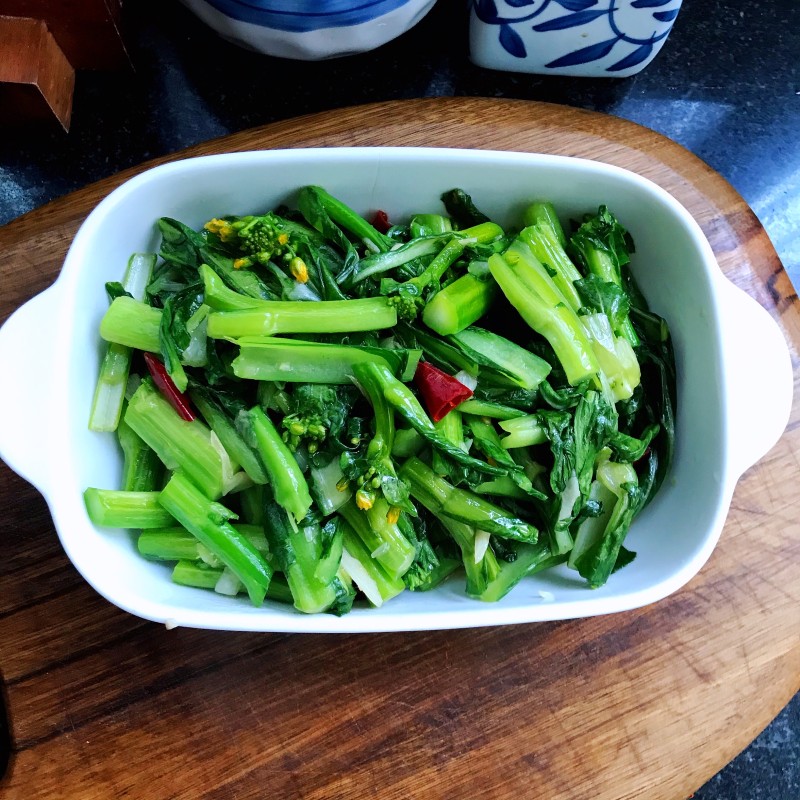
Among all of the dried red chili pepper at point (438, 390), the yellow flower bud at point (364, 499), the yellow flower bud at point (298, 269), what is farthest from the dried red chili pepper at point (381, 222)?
the yellow flower bud at point (364, 499)

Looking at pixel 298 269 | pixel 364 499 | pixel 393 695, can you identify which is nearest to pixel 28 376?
pixel 298 269

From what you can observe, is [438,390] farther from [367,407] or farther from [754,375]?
[754,375]

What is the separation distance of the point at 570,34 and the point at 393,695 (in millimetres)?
1751

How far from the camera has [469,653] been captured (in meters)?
1.81

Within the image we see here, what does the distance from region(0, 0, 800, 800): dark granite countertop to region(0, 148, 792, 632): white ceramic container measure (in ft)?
2.21

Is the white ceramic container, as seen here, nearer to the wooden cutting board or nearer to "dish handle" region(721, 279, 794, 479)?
"dish handle" region(721, 279, 794, 479)

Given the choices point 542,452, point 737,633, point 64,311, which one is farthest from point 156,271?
point 737,633

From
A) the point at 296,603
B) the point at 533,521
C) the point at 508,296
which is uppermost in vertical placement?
the point at 508,296

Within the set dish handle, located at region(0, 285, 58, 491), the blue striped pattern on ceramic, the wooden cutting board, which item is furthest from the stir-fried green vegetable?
the blue striped pattern on ceramic

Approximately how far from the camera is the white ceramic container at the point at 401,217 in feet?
4.98

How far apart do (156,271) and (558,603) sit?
1174mm

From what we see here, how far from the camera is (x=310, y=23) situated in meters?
1.95

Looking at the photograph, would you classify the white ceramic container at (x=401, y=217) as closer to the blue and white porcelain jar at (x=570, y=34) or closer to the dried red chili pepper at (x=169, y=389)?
the dried red chili pepper at (x=169, y=389)

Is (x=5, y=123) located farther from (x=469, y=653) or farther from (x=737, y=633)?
(x=737, y=633)
